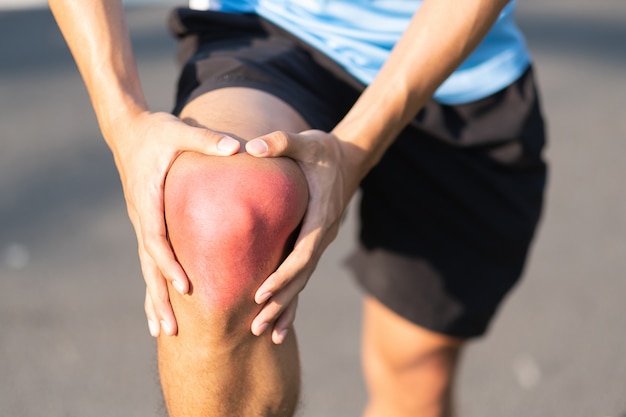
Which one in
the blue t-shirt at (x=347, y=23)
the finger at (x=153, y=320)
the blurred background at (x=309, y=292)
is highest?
the blue t-shirt at (x=347, y=23)

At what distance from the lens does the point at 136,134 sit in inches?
45.4

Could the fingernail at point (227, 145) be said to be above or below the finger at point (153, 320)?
above

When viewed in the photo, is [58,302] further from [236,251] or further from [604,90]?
[604,90]

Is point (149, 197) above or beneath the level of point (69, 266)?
above

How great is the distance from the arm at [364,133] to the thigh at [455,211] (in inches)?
12.0

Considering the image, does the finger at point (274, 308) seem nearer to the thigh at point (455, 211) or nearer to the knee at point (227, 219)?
the knee at point (227, 219)

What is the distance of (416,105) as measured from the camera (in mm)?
1280

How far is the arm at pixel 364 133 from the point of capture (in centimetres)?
111

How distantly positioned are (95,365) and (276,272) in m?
1.41

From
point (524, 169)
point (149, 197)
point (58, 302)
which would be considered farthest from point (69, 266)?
point (149, 197)

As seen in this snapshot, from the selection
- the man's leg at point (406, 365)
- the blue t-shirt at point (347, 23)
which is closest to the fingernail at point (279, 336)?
the blue t-shirt at point (347, 23)

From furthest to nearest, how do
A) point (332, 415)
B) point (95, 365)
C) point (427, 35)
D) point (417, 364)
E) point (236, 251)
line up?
point (95, 365)
point (332, 415)
point (417, 364)
point (427, 35)
point (236, 251)

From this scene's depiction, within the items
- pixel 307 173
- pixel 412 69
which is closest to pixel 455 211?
pixel 412 69

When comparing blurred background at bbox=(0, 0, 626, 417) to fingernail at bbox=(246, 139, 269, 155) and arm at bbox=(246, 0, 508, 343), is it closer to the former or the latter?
arm at bbox=(246, 0, 508, 343)
